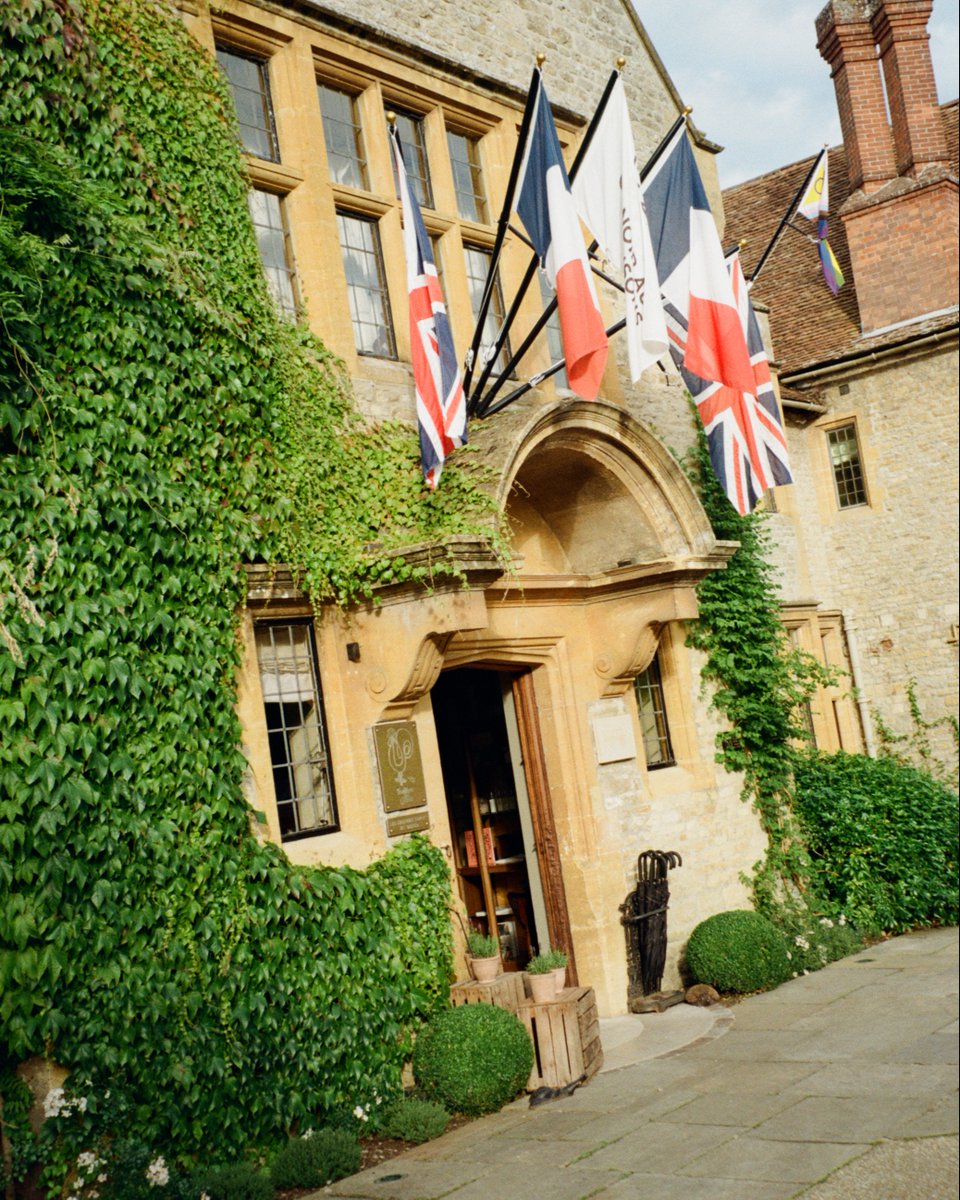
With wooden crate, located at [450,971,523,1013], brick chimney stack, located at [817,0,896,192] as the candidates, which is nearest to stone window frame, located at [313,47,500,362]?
wooden crate, located at [450,971,523,1013]

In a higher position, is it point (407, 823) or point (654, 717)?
point (654, 717)

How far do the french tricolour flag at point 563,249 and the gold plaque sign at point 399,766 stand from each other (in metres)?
2.61

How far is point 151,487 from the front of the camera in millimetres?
7266

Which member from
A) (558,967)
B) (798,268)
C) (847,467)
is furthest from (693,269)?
(798,268)

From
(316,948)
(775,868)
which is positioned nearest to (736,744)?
(775,868)

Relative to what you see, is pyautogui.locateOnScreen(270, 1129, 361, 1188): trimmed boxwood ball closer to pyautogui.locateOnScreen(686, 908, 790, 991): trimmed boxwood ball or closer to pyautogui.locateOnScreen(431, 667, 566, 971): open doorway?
pyautogui.locateOnScreen(431, 667, 566, 971): open doorway

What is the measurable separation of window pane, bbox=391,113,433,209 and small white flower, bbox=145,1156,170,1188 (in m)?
7.27

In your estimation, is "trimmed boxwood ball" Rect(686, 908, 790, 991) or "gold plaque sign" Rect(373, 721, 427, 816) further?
"trimmed boxwood ball" Rect(686, 908, 790, 991)

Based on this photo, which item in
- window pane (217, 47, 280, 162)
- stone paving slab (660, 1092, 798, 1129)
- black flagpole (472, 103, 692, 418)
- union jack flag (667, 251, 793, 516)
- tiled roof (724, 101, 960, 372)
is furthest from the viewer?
tiled roof (724, 101, 960, 372)

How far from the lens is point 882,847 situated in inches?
496

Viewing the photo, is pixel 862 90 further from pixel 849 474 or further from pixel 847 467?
pixel 849 474

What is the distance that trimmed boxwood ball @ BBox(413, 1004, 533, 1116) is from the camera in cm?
769

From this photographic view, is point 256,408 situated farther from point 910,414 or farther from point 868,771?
point 910,414

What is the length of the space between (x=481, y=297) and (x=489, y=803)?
170 inches
